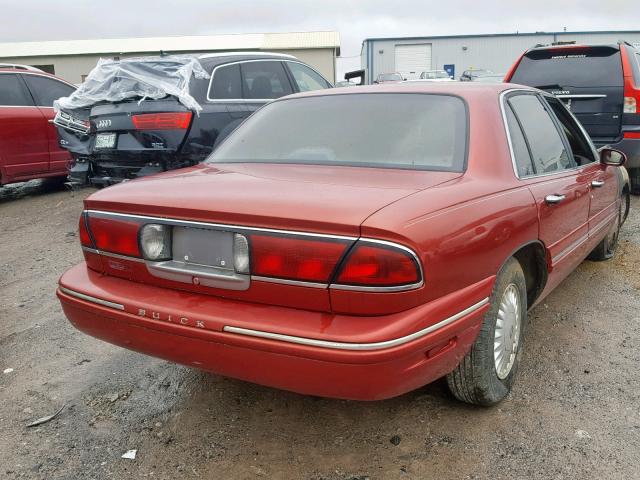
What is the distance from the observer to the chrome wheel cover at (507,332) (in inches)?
101

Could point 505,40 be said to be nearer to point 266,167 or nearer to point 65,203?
point 65,203

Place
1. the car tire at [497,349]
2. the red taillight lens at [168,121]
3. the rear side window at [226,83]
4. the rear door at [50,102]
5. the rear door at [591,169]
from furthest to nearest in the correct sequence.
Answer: the rear door at [50,102]
the rear side window at [226,83]
the red taillight lens at [168,121]
the rear door at [591,169]
the car tire at [497,349]

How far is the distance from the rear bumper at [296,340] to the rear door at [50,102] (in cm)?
595

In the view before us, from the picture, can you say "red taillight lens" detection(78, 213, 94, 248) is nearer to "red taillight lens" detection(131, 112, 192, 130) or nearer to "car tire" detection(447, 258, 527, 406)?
"car tire" detection(447, 258, 527, 406)

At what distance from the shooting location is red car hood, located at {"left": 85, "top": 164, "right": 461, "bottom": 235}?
6.59ft

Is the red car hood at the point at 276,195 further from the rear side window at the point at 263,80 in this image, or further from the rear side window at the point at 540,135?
the rear side window at the point at 263,80

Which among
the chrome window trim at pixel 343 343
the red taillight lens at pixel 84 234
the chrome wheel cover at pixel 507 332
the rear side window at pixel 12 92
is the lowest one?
the chrome wheel cover at pixel 507 332

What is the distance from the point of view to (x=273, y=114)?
3.29 metres

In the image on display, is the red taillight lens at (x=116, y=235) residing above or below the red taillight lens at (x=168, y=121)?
below

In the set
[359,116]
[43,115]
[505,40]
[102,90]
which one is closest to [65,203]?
[43,115]

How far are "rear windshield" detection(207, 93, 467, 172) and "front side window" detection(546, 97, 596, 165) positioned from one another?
1276 millimetres

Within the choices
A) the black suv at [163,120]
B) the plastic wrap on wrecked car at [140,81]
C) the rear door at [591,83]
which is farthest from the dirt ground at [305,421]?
the rear door at [591,83]

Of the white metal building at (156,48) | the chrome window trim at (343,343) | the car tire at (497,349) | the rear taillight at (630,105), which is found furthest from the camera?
the white metal building at (156,48)

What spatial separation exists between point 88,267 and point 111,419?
2.35 ft
